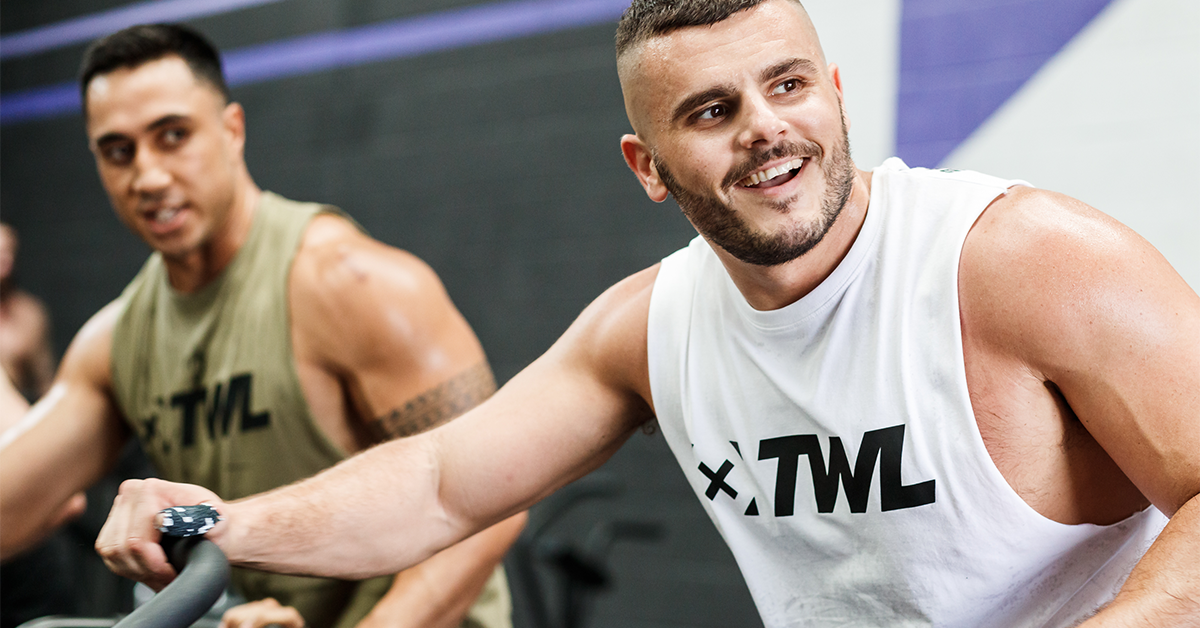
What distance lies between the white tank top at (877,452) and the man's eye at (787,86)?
7.5 inches

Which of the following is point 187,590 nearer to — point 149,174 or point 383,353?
point 383,353

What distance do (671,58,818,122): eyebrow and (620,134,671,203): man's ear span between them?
15 cm

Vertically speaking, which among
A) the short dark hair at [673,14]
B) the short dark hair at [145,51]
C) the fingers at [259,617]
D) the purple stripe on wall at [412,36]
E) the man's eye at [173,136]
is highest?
the purple stripe on wall at [412,36]

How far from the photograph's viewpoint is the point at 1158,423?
101 centimetres

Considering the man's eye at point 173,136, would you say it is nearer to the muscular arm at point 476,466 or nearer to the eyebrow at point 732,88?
the muscular arm at point 476,466

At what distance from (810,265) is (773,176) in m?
0.14

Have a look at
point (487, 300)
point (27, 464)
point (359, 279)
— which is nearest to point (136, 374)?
point (27, 464)

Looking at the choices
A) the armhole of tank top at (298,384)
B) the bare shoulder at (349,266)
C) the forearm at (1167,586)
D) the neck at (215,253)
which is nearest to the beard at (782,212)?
the forearm at (1167,586)

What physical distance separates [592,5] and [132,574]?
2460mm

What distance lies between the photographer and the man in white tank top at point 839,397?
104 cm

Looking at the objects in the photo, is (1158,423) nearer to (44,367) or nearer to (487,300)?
(487,300)

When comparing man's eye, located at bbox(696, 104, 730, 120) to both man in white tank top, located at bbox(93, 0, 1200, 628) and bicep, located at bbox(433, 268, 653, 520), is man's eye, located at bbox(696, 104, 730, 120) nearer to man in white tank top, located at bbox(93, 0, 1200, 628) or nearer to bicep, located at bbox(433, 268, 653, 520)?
man in white tank top, located at bbox(93, 0, 1200, 628)

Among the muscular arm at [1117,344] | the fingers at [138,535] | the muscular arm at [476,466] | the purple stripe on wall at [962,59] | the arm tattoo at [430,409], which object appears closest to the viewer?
the muscular arm at [1117,344]

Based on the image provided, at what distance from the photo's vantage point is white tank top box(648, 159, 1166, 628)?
45.8 inches
